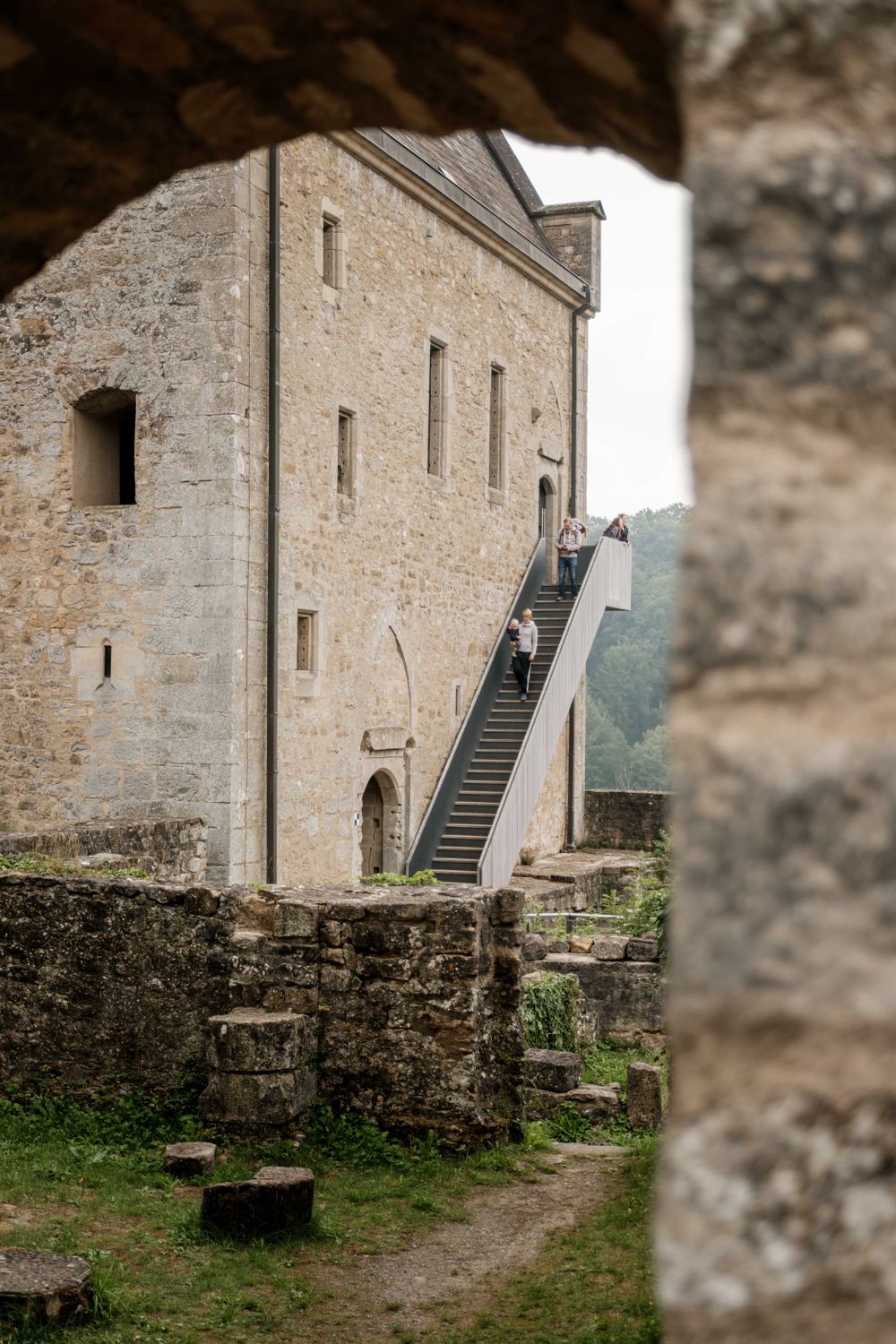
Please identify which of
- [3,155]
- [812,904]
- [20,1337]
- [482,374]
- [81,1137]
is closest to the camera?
[812,904]

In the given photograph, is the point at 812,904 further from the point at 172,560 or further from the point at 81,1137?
the point at 172,560

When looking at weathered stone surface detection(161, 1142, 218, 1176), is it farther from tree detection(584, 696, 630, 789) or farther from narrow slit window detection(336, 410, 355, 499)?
tree detection(584, 696, 630, 789)

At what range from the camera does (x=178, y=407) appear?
1390cm

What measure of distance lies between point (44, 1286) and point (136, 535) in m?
9.61

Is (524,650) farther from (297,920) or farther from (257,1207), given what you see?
(257,1207)

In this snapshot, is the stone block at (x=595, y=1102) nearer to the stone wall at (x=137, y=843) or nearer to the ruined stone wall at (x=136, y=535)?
the stone wall at (x=137, y=843)

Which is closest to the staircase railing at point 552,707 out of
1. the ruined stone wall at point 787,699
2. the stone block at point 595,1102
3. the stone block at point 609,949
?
the stone block at point 609,949

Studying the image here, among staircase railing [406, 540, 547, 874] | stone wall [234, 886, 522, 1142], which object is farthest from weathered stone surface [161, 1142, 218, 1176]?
staircase railing [406, 540, 547, 874]

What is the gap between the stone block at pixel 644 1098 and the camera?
10750mm

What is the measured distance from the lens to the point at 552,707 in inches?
786

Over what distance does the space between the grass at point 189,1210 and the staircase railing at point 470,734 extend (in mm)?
9454

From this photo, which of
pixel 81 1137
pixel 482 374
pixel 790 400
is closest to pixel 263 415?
pixel 482 374

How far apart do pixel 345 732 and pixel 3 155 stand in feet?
43.6

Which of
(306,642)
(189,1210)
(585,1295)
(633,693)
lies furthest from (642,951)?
(633,693)
